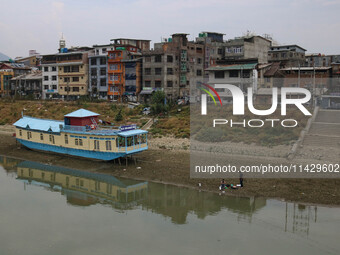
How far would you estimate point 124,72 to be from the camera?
6819 cm

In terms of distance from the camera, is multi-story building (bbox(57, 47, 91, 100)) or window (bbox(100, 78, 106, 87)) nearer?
window (bbox(100, 78, 106, 87))

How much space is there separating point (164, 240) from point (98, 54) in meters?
58.5

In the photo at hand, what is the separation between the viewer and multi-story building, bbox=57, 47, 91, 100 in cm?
7450

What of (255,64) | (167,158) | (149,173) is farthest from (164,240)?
(255,64)

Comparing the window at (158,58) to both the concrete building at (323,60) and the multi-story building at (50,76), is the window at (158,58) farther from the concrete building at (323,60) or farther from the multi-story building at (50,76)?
the concrete building at (323,60)

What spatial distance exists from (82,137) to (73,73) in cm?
4268

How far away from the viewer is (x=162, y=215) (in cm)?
2447

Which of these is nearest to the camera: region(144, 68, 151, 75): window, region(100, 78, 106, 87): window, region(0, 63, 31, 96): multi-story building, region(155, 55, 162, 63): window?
region(155, 55, 162, 63): window

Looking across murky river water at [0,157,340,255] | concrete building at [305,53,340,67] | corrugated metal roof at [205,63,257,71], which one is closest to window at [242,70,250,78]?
corrugated metal roof at [205,63,257,71]

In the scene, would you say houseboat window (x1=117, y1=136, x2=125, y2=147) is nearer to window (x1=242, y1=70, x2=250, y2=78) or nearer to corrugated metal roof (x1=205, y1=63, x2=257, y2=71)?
corrugated metal roof (x1=205, y1=63, x2=257, y2=71)

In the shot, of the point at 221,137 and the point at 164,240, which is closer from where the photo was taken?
the point at 164,240

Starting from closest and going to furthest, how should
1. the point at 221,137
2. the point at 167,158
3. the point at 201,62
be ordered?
the point at 167,158
the point at 221,137
the point at 201,62

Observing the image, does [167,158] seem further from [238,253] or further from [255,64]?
[255,64]

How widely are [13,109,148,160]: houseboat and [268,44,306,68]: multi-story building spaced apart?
48159 millimetres
